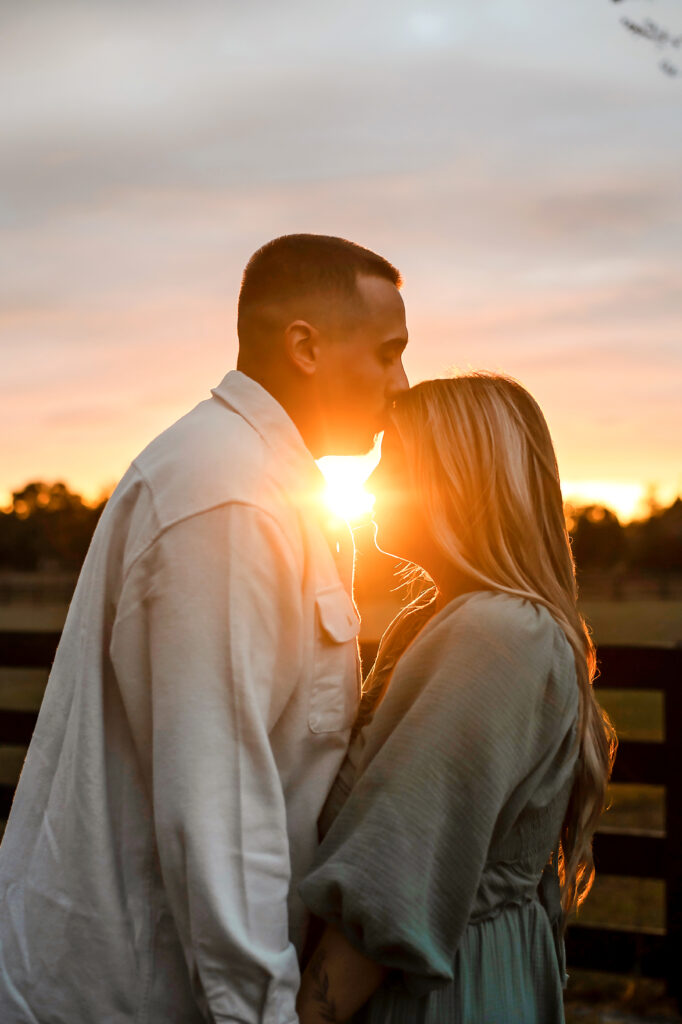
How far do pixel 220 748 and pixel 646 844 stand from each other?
120 inches

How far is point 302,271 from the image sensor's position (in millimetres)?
2156

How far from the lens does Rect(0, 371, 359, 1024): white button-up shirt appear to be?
156 centimetres

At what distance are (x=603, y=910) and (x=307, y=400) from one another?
418 centimetres

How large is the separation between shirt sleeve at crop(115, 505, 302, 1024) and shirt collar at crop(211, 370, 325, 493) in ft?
0.77

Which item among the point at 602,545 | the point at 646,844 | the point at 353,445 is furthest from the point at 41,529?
the point at 353,445

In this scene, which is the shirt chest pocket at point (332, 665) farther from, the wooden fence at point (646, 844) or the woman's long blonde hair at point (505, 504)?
the wooden fence at point (646, 844)

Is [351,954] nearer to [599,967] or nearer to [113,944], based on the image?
[113,944]

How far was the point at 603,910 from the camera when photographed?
5.16 meters

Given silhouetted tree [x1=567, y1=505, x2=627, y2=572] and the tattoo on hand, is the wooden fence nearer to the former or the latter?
the tattoo on hand

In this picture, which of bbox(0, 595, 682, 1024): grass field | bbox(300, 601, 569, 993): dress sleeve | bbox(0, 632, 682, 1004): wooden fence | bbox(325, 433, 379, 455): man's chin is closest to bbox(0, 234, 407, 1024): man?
bbox(300, 601, 569, 993): dress sleeve

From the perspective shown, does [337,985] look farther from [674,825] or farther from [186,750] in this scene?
[674,825]

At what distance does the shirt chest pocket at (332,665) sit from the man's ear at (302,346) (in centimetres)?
53

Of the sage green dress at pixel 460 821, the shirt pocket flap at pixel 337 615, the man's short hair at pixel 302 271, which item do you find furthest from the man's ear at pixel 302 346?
the sage green dress at pixel 460 821

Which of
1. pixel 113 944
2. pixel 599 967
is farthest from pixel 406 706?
pixel 599 967
